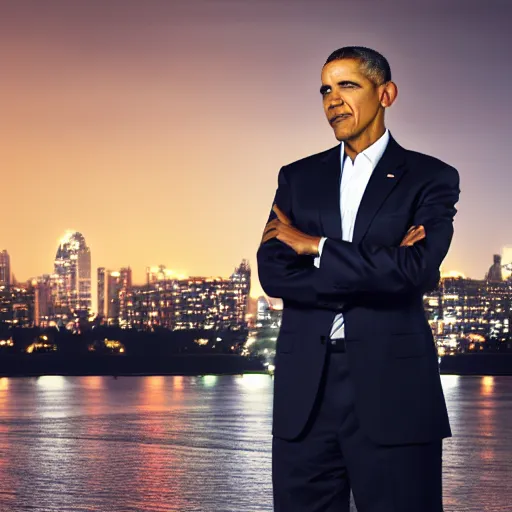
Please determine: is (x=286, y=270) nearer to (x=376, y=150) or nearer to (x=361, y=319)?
(x=361, y=319)

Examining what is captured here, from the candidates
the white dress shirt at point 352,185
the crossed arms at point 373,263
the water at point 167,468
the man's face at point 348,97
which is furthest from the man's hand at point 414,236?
the water at point 167,468

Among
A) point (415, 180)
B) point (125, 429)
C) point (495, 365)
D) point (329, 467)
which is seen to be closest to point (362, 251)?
point (415, 180)

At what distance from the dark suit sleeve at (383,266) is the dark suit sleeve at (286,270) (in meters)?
0.03

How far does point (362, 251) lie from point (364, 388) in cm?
33

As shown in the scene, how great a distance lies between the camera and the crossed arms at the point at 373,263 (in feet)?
11.1

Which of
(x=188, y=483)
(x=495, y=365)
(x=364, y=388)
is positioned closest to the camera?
(x=364, y=388)

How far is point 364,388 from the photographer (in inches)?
133

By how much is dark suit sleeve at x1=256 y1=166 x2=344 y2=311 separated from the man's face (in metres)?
0.22

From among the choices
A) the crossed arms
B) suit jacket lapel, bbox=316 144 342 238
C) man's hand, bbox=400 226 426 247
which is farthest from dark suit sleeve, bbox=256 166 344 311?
man's hand, bbox=400 226 426 247

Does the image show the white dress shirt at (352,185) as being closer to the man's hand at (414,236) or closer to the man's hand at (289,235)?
the man's hand at (289,235)

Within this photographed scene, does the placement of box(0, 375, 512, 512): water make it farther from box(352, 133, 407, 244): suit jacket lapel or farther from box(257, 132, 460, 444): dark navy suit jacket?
box(352, 133, 407, 244): suit jacket lapel

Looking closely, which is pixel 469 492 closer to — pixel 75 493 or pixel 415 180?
pixel 75 493

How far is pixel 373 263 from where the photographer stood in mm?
3385

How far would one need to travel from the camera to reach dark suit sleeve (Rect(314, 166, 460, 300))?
3383mm
